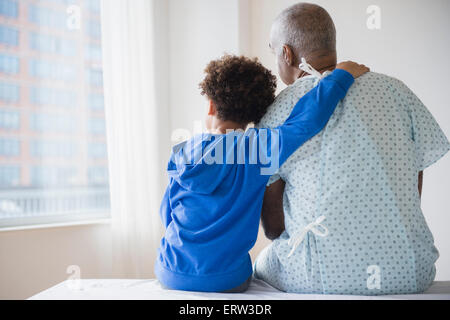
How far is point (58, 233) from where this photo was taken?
209 cm

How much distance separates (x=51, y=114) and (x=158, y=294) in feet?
4.89

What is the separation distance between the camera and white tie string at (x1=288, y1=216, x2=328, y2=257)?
41.7 inches

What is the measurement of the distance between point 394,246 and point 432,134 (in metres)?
0.35

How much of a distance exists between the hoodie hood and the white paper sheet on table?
0.30m

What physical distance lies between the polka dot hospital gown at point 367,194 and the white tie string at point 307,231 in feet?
0.04

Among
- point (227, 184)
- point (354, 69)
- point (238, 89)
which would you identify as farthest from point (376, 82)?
point (227, 184)

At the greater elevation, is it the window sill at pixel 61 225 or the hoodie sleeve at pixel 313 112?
the hoodie sleeve at pixel 313 112

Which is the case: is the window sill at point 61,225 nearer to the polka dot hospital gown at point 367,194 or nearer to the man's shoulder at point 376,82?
the polka dot hospital gown at point 367,194

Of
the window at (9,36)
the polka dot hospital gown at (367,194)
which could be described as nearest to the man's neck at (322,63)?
the polka dot hospital gown at (367,194)

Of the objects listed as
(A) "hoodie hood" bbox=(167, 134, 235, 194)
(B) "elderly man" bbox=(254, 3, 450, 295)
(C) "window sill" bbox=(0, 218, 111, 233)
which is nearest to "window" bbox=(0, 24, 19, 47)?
(C) "window sill" bbox=(0, 218, 111, 233)

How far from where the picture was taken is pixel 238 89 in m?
1.19

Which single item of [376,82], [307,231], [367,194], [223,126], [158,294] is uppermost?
[376,82]

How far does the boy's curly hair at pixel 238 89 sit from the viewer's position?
1190 mm

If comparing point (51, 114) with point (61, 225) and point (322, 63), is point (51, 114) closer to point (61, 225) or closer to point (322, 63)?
point (61, 225)
